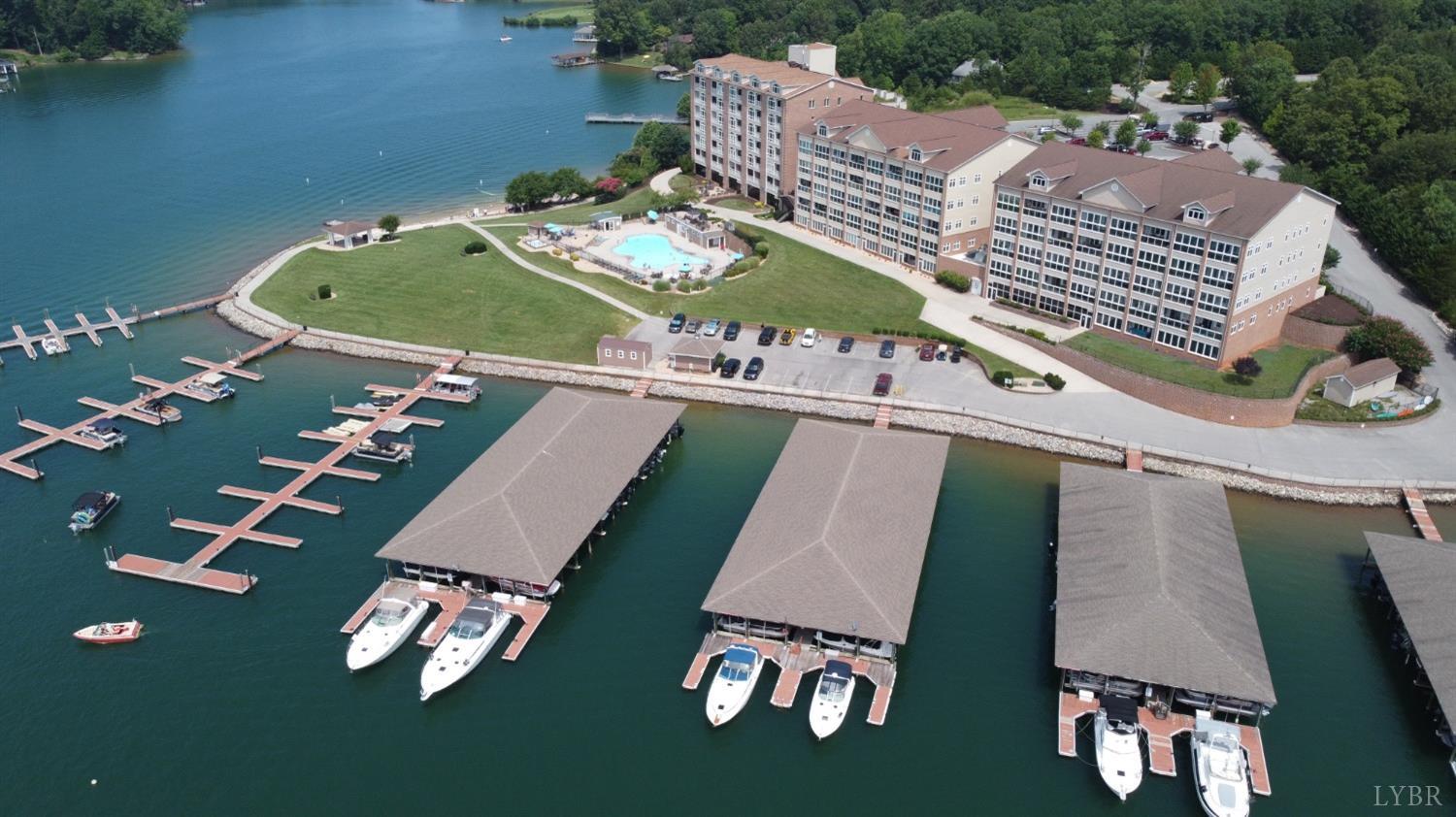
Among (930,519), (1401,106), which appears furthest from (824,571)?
(1401,106)


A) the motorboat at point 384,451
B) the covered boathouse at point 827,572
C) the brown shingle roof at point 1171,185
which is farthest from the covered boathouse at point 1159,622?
the motorboat at point 384,451

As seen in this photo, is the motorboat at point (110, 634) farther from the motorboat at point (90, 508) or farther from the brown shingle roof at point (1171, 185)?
the brown shingle roof at point (1171, 185)

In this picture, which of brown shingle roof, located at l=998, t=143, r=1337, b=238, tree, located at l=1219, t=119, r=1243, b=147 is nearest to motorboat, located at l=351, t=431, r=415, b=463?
brown shingle roof, located at l=998, t=143, r=1337, b=238

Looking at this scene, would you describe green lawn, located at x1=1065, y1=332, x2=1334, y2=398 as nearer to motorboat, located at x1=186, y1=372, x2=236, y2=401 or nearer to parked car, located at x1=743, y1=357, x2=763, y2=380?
parked car, located at x1=743, y1=357, x2=763, y2=380

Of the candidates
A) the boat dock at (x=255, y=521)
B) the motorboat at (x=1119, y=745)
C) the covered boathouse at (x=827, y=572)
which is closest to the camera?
the motorboat at (x=1119, y=745)

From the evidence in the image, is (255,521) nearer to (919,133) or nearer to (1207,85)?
(919,133)

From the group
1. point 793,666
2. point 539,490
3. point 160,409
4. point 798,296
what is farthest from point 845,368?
point 160,409

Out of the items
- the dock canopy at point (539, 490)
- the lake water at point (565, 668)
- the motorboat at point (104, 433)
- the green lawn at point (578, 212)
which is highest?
the dock canopy at point (539, 490)
